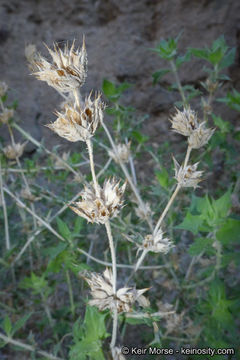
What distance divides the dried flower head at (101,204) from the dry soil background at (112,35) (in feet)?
6.50

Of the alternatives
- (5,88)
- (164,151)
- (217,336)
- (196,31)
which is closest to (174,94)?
(196,31)

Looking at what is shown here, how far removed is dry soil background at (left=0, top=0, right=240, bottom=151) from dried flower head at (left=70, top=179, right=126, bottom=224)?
1981 mm

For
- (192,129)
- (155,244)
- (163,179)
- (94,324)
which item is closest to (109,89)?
(163,179)

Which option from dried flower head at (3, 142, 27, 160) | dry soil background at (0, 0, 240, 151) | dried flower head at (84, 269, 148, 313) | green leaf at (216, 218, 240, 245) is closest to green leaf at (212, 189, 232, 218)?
green leaf at (216, 218, 240, 245)

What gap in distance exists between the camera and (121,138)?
1.58 metres

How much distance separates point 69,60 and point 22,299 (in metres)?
1.48

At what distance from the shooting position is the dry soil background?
253cm

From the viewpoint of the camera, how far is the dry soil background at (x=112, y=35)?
253cm

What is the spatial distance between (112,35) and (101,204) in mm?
2186

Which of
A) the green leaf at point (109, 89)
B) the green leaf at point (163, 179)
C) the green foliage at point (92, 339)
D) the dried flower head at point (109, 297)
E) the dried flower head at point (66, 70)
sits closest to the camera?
the dried flower head at point (66, 70)

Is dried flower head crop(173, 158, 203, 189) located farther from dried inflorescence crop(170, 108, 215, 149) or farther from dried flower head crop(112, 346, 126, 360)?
dried flower head crop(112, 346, 126, 360)

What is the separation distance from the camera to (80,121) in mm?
717

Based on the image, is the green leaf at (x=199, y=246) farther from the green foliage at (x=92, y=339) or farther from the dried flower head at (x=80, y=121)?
the dried flower head at (x=80, y=121)

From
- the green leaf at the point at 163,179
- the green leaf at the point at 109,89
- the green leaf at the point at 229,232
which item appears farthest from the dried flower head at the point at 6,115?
the green leaf at the point at 229,232
